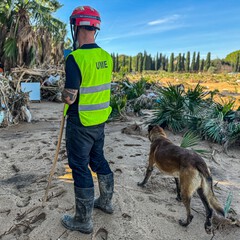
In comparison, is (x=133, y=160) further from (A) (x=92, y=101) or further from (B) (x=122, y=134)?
(A) (x=92, y=101)

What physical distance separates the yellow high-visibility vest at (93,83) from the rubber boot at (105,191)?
0.74 metres

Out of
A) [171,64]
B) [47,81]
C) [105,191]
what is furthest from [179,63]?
[105,191]

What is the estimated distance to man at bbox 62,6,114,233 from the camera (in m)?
2.58

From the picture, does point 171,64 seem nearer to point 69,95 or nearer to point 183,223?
point 183,223

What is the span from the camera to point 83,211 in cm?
286

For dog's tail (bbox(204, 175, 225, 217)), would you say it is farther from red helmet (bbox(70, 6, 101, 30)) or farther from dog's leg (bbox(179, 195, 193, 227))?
red helmet (bbox(70, 6, 101, 30))

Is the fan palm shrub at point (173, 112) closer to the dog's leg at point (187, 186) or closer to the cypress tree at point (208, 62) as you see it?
the dog's leg at point (187, 186)

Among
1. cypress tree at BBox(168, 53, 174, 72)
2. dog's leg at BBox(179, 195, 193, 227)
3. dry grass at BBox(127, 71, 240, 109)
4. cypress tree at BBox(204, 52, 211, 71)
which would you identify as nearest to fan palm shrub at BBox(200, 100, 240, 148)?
dry grass at BBox(127, 71, 240, 109)

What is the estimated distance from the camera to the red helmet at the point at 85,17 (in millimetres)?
2613

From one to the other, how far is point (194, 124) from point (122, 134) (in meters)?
1.93

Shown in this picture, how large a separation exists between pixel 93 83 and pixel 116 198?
5.69 ft

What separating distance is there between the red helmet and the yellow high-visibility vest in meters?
0.26

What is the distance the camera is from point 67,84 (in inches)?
101

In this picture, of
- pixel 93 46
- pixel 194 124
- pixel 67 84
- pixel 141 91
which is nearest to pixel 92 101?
pixel 67 84
